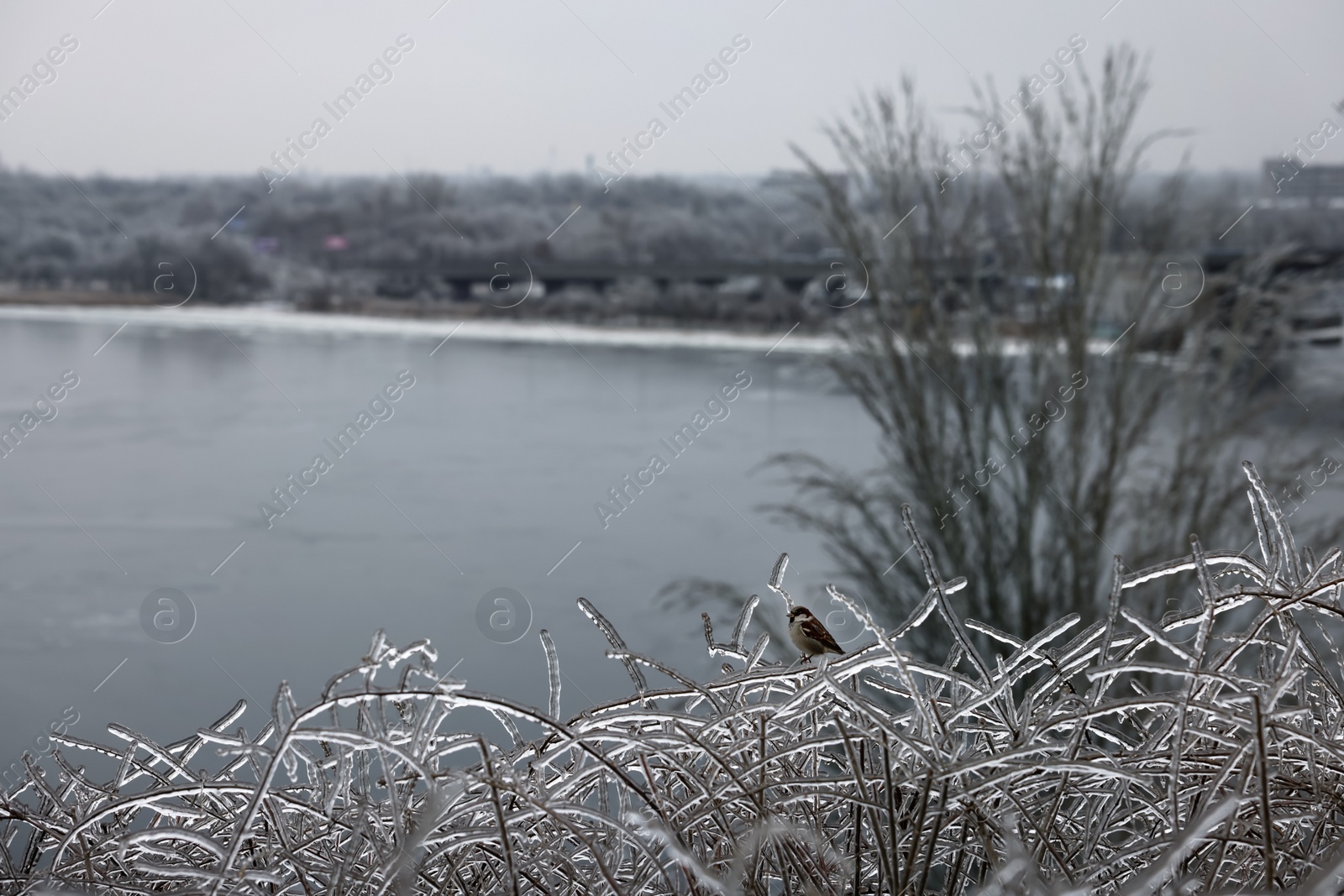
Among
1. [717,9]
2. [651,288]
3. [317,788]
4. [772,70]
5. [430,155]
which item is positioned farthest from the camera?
[651,288]

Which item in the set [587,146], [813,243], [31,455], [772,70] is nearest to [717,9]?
[772,70]

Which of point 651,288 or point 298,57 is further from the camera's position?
point 651,288

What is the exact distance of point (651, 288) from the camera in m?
2.45

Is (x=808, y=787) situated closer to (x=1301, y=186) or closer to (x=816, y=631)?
(x=816, y=631)

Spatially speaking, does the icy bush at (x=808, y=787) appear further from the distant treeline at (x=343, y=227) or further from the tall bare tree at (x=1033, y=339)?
the distant treeline at (x=343, y=227)

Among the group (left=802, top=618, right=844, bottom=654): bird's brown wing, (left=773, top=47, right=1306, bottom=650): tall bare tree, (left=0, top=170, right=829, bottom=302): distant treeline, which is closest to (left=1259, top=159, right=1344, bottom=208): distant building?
(left=773, top=47, right=1306, bottom=650): tall bare tree

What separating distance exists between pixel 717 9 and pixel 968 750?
1.89m

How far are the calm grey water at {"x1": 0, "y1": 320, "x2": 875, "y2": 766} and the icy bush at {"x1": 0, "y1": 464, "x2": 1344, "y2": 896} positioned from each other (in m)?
1.82

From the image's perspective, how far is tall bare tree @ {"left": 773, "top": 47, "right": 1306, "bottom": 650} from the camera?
6.21ft

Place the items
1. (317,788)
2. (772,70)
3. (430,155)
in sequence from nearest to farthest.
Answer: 1. (317,788)
2. (772,70)
3. (430,155)

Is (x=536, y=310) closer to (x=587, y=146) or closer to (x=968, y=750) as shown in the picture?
(x=587, y=146)

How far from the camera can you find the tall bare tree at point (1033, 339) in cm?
189

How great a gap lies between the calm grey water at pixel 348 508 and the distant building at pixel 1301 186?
1.05 m

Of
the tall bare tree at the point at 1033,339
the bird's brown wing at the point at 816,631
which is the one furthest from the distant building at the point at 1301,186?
the bird's brown wing at the point at 816,631
